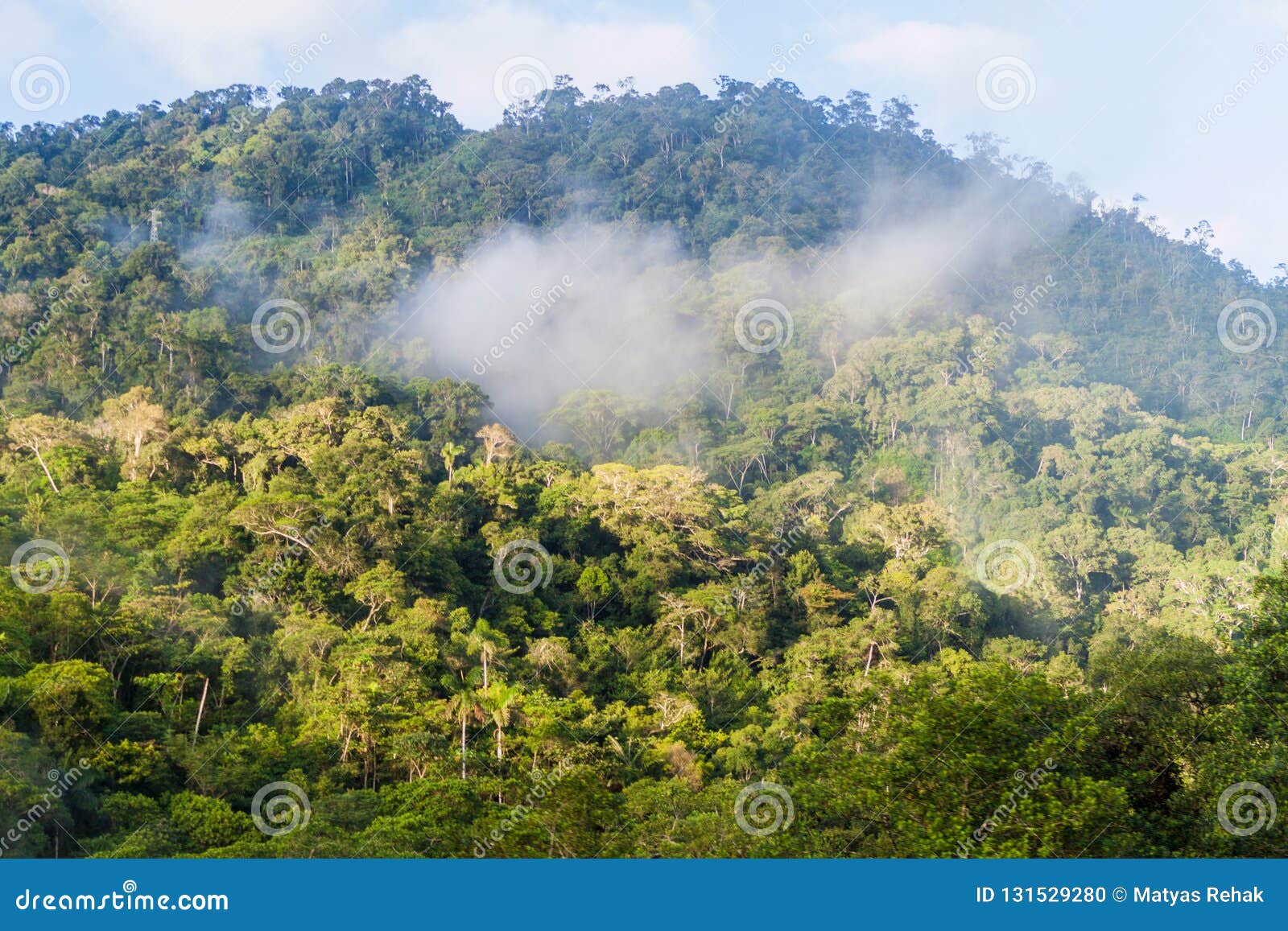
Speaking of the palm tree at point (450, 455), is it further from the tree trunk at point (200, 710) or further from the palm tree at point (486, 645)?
the tree trunk at point (200, 710)

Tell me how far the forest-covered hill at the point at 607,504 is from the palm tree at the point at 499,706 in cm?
16

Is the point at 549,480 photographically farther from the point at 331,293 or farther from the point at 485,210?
the point at 485,210

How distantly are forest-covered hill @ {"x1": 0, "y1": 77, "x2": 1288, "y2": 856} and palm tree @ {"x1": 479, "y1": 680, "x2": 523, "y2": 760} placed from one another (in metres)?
0.16

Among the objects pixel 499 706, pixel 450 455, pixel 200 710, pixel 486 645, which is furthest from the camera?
pixel 450 455

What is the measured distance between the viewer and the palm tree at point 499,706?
24.7 meters

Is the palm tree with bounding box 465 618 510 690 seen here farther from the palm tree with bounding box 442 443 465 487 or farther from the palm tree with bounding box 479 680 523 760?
the palm tree with bounding box 442 443 465 487

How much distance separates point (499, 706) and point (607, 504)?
→ 13980 millimetres

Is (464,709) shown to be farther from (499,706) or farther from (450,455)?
(450,455)

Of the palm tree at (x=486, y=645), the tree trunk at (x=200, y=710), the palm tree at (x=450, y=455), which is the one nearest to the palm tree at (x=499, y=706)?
the palm tree at (x=486, y=645)

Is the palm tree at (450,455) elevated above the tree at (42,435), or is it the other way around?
the palm tree at (450,455)

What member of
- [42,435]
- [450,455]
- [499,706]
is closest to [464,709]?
[499,706]

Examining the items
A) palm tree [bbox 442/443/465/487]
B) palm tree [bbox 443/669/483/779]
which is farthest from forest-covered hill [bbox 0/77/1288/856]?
palm tree [bbox 442/443/465/487]

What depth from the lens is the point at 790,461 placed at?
5644 centimetres

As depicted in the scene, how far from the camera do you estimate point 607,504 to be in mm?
38250
